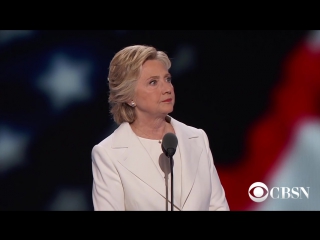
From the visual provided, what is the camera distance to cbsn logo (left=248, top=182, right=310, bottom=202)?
4305 millimetres

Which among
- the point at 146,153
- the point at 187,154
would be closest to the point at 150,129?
the point at 146,153

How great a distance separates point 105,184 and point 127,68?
2.38 feet

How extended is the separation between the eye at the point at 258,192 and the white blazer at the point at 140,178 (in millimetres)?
824

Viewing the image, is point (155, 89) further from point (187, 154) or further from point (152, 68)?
point (187, 154)

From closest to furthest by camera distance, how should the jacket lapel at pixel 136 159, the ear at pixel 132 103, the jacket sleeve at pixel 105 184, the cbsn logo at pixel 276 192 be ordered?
the jacket sleeve at pixel 105 184
the jacket lapel at pixel 136 159
the ear at pixel 132 103
the cbsn logo at pixel 276 192

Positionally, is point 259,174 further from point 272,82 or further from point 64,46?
point 64,46

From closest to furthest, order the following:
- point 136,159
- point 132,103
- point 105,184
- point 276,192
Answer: point 105,184, point 136,159, point 132,103, point 276,192

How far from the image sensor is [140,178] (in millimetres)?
3414

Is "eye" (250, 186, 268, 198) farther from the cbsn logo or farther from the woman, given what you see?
the woman

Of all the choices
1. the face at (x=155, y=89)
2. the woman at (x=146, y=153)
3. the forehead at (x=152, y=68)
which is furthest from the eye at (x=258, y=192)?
the forehead at (x=152, y=68)

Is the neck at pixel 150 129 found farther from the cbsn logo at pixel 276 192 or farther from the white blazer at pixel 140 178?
the cbsn logo at pixel 276 192

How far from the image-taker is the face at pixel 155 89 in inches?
138

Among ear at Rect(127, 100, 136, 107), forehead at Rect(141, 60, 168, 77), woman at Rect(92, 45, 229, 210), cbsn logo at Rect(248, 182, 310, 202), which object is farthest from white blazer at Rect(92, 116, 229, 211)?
cbsn logo at Rect(248, 182, 310, 202)

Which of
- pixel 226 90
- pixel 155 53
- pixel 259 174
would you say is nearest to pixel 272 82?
pixel 226 90
